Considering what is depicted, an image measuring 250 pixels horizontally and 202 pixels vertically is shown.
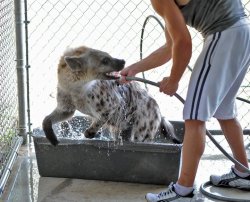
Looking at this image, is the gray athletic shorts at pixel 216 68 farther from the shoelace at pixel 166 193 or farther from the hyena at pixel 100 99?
the hyena at pixel 100 99

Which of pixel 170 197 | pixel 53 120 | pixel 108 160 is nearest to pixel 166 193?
pixel 170 197

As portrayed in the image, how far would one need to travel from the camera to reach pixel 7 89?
A: 4.31 meters

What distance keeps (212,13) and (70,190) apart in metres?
1.50

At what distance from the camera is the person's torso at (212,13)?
A: 3168mm

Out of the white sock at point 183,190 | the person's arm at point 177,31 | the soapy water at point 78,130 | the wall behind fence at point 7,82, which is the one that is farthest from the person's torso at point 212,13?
the wall behind fence at point 7,82

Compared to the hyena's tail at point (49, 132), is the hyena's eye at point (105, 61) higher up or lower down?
higher up

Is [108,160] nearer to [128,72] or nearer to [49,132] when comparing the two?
[49,132]

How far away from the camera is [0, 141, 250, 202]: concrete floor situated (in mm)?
3600

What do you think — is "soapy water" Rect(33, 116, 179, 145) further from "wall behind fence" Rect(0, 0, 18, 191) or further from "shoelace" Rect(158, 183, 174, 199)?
"shoelace" Rect(158, 183, 174, 199)

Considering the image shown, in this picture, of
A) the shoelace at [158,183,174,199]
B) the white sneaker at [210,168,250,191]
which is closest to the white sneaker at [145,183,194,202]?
the shoelace at [158,183,174,199]

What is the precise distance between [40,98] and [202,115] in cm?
262

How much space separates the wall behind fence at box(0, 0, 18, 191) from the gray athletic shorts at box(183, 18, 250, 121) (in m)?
1.42

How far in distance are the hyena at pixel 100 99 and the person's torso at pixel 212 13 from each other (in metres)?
0.84

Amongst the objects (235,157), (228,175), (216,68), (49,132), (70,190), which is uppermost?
(216,68)
